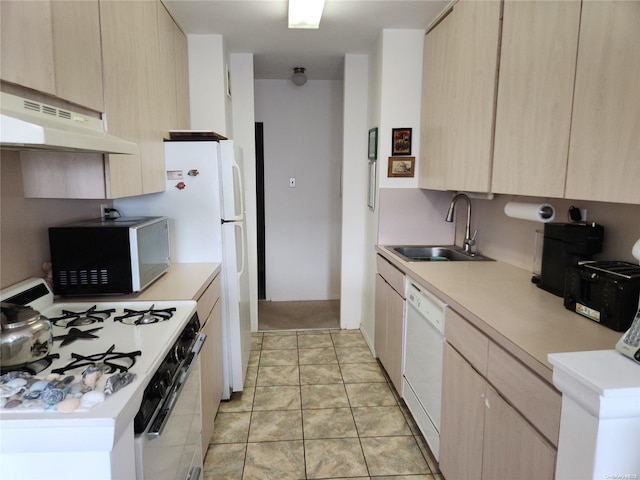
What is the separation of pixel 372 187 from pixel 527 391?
2.29 m

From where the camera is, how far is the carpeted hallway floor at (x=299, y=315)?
4.06 metres

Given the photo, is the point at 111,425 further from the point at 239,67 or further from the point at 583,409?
the point at 239,67

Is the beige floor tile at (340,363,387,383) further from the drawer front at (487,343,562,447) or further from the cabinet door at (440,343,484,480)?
the drawer front at (487,343,562,447)

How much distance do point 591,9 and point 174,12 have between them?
2.38 meters

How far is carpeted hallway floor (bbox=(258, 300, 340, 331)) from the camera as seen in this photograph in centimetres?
406

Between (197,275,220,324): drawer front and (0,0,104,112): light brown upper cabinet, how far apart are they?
100cm

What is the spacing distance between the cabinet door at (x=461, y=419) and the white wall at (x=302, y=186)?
2.93 m

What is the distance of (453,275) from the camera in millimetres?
2205

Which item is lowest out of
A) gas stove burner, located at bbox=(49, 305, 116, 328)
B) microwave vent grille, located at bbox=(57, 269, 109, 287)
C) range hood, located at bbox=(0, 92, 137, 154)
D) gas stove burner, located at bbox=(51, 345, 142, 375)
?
gas stove burner, located at bbox=(51, 345, 142, 375)

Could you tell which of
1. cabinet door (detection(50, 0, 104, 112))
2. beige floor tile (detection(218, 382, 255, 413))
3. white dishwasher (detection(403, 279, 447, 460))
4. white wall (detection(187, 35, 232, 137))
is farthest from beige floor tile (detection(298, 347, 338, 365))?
cabinet door (detection(50, 0, 104, 112))

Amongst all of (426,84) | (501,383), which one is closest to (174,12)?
(426,84)

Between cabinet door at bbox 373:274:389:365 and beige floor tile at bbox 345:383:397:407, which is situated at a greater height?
cabinet door at bbox 373:274:389:365

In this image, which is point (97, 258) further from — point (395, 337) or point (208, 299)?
point (395, 337)

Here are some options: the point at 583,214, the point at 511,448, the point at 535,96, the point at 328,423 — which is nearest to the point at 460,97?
the point at 535,96
